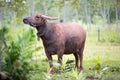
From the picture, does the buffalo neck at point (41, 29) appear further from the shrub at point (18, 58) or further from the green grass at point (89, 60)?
the shrub at point (18, 58)

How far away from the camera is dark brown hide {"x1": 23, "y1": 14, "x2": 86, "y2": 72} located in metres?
11.7

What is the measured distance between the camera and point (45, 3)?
56.8 meters

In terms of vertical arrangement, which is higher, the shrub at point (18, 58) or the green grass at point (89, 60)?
A: the shrub at point (18, 58)

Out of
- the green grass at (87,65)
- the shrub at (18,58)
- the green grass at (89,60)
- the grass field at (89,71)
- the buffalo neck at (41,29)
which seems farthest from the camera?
the buffalo neck at (41,29)

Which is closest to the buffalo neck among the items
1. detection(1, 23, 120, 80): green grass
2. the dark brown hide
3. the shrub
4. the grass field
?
the dark brown hide

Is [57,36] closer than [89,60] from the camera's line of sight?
Yes

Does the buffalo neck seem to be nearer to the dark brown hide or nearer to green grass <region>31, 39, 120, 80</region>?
the dark brown hide

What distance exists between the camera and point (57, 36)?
11992mm

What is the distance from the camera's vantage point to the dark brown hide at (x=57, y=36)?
11703 millimetres

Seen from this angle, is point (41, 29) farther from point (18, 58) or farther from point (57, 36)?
point (18, 58)

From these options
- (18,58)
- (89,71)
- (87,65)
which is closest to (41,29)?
(89,71)

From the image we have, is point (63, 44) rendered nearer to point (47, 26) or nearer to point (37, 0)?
point (47, 26)

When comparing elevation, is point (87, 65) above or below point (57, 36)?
below

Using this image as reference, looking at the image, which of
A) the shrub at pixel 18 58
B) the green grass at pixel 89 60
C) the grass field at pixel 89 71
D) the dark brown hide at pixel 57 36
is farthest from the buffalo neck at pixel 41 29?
the shrub at pixel 18 58
